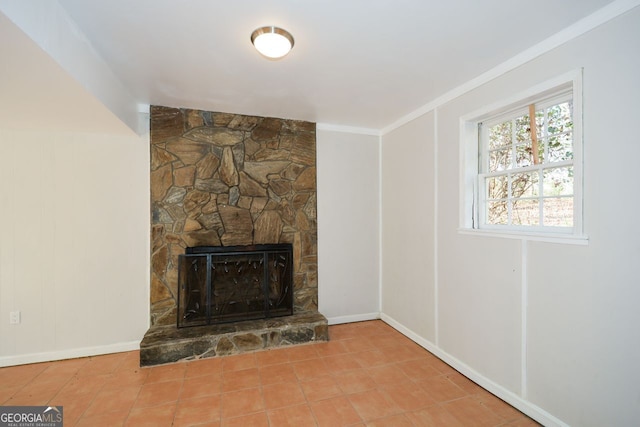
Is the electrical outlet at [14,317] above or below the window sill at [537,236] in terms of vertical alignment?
below

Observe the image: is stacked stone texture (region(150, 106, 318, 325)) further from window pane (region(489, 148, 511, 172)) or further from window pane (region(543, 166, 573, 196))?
window pane (region(543, 166, 573, 196))

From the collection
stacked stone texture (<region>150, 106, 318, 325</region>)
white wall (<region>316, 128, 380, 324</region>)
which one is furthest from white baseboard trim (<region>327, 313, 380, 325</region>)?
stacked stone texture (<region>150, 106, 318, 325</region>)

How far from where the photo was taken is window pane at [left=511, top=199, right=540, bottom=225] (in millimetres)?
1942

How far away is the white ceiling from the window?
417 mm

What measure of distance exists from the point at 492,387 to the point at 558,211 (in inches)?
55.7

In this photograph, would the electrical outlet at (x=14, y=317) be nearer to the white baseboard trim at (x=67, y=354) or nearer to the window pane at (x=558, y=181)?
the white baseboard trim at (x=67, y=354)

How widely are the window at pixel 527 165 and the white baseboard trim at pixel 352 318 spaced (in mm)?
1853

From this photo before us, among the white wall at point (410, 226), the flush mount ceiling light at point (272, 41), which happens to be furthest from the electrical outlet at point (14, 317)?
the white wall at point (410, 226)

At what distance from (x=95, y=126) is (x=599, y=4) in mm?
3738

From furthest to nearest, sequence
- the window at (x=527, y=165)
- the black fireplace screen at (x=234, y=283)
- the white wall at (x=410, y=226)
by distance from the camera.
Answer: the black fireplace screen at (x=234, y=283), the white wall at (x=410, y=226), the window at (x=527, y=165)

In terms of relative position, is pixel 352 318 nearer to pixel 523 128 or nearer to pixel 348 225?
pixel 348 225

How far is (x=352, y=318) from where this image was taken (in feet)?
11.5

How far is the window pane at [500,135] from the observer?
220 centimetres

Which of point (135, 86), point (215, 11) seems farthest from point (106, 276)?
point (215, 11)
